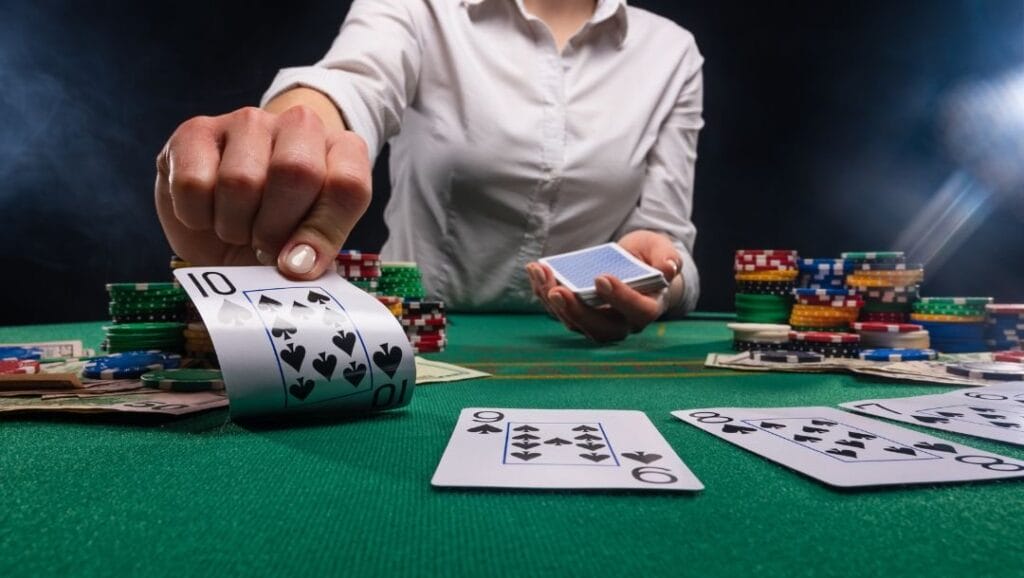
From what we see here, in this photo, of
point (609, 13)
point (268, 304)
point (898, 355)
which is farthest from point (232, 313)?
point (609, 13)

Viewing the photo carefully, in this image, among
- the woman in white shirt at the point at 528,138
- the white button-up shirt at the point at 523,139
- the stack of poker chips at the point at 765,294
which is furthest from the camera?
the white button-up shirt at the point at 523,139

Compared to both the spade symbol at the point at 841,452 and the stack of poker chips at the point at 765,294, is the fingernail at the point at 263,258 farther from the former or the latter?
the stack of poker chips at the point at 765,294

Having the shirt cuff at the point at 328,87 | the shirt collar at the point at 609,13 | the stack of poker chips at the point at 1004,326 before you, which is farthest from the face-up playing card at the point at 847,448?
the shirt collar at the point at 609,13

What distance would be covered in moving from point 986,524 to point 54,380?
1433 mm

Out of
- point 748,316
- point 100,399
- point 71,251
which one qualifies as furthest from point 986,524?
point 71,251

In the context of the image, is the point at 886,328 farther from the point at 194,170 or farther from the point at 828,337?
the point at 194,170

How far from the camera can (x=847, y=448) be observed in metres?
0.92

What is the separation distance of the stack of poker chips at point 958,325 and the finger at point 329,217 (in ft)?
6.44

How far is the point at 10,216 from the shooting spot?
4.25 meters

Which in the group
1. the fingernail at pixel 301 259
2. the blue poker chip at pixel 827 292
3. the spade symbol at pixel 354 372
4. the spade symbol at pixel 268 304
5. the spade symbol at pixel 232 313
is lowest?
the spade symbol at pixel 354 372

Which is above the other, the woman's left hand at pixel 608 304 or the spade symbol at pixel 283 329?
the woman's left hand at pixel 608 304

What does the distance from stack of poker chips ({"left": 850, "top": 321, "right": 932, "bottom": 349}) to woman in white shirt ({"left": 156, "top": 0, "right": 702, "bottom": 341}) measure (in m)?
0.65

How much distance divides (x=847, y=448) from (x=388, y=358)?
0.68 metres

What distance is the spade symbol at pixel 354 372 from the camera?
107 centimetres
